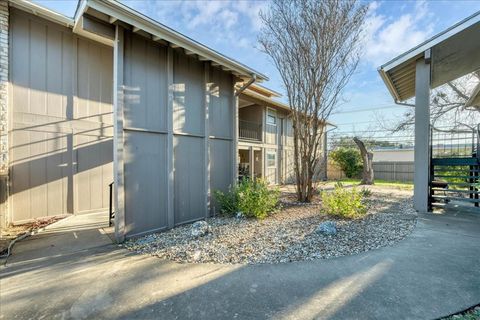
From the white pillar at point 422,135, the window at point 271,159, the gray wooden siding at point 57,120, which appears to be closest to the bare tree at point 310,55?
the white pillar at point 422,135

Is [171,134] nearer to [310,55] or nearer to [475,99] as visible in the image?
[310,55]

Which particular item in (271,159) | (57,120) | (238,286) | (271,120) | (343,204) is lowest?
(238,286)

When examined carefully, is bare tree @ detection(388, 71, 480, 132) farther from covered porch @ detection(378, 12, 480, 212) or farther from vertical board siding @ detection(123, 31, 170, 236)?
vertical board siding @ detection(123, 31, 170, 236)

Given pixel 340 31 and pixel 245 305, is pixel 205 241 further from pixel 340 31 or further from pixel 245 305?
pixel 340 31

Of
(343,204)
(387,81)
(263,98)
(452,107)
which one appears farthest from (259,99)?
(452,107)

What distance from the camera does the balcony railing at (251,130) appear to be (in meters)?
12.6

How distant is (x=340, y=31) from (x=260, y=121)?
662cm

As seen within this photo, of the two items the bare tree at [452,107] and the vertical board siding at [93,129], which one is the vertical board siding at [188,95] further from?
the bare tree at [452,107]

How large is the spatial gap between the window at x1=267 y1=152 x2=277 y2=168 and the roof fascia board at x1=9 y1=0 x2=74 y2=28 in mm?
10136

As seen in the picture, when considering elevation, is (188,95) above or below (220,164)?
above

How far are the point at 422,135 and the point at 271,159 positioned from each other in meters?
8.02

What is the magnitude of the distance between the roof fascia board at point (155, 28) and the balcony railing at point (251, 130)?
6.69m

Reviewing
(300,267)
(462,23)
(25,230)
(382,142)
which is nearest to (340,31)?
(462,23)

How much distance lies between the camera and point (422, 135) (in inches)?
245
